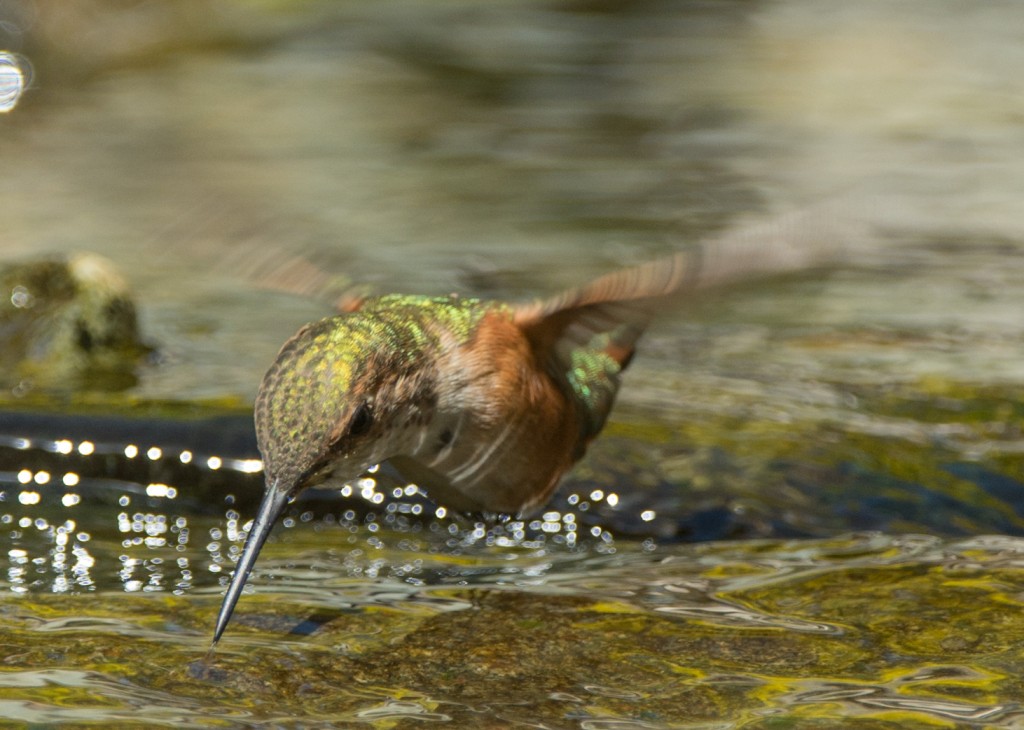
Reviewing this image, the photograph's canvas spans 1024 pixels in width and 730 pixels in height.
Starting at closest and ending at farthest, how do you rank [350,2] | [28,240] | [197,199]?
1. [28,240]
2. [197,199]
3. [350,2]

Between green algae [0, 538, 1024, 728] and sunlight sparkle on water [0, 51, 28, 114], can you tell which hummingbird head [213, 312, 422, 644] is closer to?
green algae [0, 538, 1024, 728]

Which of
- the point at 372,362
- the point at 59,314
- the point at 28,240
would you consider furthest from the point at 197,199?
the point at 372,362

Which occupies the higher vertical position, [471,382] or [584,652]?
[471,382]

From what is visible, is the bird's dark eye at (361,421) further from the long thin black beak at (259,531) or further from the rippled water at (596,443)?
the rippled water at (596,443)

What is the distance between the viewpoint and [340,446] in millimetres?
3221

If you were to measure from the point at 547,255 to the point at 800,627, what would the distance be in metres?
4.26

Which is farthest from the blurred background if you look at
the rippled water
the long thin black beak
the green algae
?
the long thin black beak

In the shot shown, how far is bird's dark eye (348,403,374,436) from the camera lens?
3229 mm

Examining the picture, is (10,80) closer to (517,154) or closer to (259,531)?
(517,154)

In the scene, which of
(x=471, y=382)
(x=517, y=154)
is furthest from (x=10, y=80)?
(x=471, y=382)

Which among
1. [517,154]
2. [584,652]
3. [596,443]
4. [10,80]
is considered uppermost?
[10,80]

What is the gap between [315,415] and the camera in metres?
3.15

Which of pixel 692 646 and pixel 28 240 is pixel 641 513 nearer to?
pixel 692 646

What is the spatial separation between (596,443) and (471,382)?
4.11 ft
